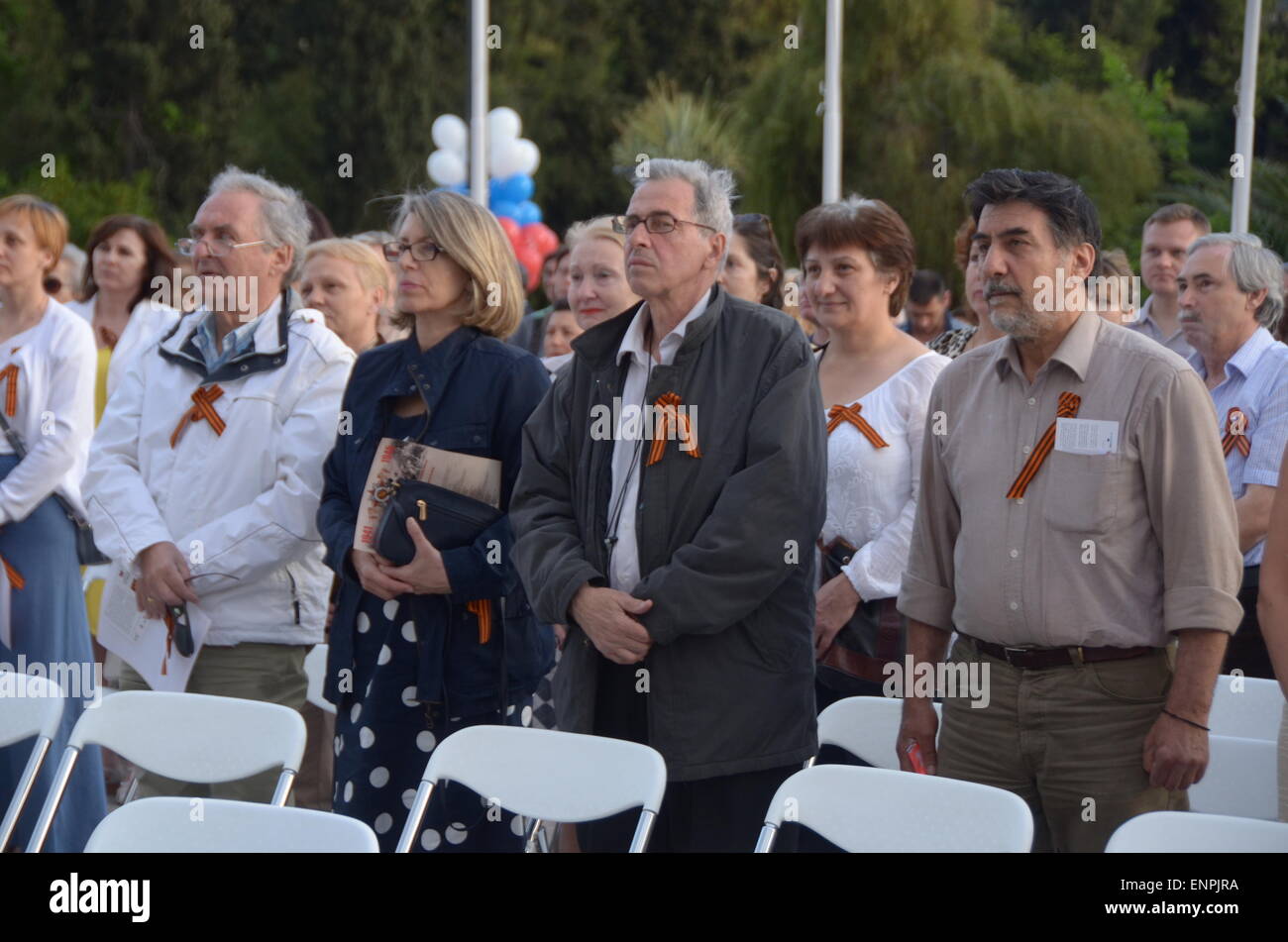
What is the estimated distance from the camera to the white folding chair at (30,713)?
11.4 ft

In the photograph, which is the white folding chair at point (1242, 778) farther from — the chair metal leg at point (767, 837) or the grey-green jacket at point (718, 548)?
the chair metal leg at point (767, 837)

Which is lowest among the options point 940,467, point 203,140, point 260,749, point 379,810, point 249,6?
point 379,810

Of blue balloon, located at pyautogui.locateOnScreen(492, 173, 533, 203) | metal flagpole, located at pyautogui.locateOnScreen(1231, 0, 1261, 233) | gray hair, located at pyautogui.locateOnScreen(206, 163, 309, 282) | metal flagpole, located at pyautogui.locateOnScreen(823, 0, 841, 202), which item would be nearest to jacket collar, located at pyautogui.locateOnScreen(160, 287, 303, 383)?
gray hair, located at pyautogui.locateOnScreen(206, 163, 309, 282)

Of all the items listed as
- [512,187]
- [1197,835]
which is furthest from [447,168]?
[1197,835]

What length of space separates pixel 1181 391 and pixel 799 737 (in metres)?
1.08

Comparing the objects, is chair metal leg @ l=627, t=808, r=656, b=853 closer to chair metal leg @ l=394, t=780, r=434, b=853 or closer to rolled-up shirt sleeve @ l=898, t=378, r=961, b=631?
chair metal leg @ l=394, t=780, r=434, b=853

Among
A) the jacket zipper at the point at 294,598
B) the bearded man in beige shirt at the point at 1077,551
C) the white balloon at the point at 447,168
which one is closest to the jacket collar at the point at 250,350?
the jacket zipper at the point at 294,598

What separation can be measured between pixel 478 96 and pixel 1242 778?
31.4 feet

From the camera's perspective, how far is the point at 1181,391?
3084mm

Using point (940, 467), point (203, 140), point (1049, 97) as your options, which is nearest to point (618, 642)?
point (940, 467)

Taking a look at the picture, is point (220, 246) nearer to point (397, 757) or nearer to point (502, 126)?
point (397, 757)

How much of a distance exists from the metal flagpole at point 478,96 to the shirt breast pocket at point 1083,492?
9.07 meters

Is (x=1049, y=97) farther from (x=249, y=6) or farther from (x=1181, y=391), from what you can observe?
(x=1181, y=391)

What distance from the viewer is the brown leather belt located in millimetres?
3121
